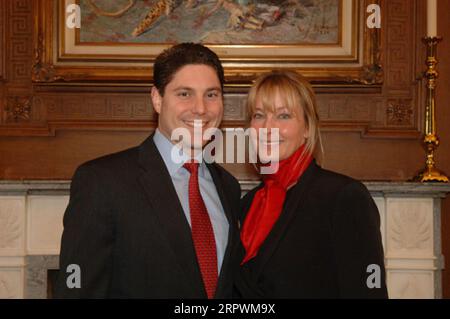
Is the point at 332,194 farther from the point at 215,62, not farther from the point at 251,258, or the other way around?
the point at 215,62

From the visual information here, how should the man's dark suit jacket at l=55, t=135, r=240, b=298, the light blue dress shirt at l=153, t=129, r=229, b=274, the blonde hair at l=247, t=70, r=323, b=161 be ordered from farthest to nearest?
the blonde hair at l=247, t=70, r=323, b=161
the light blue dress shirt at l=153, t=129, r=229, b=274
the man's dark suit jacket at l=55, t=135, r=240, b=298

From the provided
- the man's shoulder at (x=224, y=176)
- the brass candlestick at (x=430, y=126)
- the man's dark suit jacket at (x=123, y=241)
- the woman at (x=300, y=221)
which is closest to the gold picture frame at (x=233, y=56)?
the brass candlestick at (x=430, y=126)

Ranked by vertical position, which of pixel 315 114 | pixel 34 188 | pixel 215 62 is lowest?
pixel 34 188

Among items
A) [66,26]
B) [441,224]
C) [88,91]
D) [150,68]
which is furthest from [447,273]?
[66,26]

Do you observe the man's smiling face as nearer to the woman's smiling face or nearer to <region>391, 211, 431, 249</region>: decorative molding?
the woman's smiling face

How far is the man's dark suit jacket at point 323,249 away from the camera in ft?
7.16

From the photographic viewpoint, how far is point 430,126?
3.65 metres

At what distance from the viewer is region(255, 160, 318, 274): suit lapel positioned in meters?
2.27

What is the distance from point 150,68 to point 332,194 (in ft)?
6.55

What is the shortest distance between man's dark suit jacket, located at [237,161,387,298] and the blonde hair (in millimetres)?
256

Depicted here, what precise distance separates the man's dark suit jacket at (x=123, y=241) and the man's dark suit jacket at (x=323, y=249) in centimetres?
27

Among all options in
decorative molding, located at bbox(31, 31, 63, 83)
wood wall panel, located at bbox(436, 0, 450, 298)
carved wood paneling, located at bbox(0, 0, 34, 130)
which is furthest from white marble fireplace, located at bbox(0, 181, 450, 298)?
decorative molding, located at bbox(31, 31, 63, 83)

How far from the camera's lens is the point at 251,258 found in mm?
2328

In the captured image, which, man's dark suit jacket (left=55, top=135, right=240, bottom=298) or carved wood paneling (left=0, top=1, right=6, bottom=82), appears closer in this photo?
man's dark suit jacket (left=55, top=135, right=240, bottom=298)
